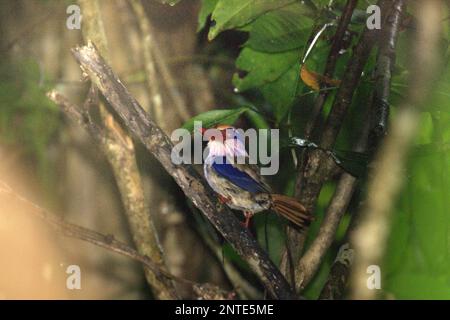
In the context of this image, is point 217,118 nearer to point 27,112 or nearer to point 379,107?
point 379,107

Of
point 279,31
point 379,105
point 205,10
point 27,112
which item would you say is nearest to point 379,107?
point 379,105

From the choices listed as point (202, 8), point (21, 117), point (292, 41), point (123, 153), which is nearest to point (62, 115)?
point (21, 117)

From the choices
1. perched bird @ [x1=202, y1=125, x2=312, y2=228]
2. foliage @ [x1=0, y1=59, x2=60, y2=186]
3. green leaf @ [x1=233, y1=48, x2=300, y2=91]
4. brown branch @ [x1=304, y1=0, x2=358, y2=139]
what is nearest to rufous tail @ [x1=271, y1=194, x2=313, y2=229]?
perched bird @ [x1=202, y1=125, x2=312, y2=228]

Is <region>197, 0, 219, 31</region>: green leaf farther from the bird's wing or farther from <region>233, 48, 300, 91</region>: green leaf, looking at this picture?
the bird's wing

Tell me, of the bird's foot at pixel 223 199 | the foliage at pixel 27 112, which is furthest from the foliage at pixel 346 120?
the foliage at pixel 27 112

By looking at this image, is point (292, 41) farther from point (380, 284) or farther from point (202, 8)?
point (380, 284)

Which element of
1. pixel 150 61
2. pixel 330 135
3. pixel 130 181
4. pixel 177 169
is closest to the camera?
pixel 177 169

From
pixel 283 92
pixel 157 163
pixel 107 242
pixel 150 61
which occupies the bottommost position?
pixel 107 242
